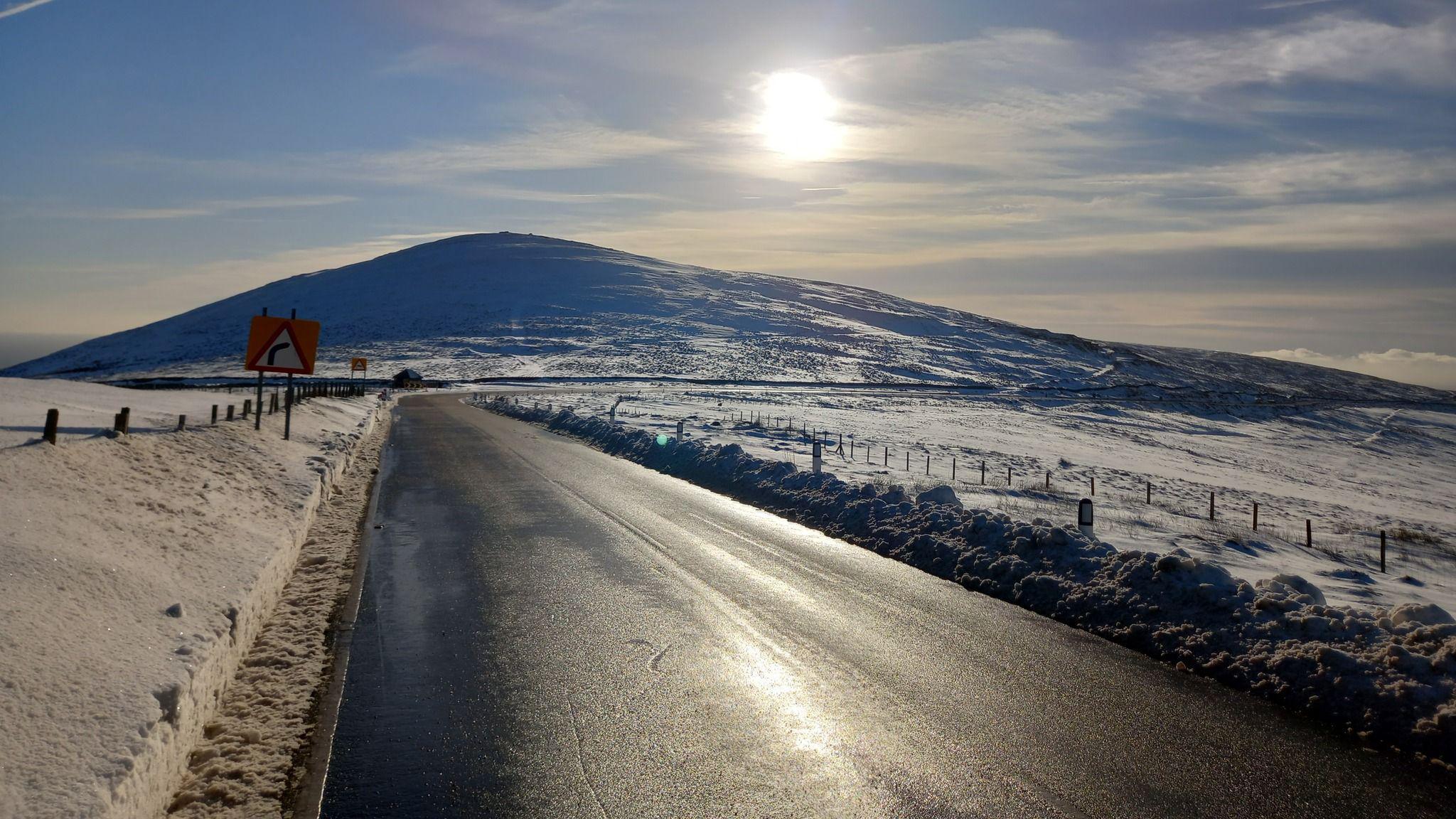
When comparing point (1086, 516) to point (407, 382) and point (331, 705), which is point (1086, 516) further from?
point (407, 382)

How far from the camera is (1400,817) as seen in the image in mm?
4645

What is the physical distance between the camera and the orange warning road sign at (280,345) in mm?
16125

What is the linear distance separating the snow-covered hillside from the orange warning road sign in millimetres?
74024

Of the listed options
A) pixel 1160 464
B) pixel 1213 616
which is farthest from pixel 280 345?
pixel 1160 464

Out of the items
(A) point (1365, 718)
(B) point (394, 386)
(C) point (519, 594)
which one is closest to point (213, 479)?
(C) point (519, 594)

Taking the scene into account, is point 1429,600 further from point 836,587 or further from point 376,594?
point 376,594

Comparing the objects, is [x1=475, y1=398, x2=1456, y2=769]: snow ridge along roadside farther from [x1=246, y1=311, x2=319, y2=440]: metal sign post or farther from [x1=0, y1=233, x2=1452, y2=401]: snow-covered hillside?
[x1=0, y1=233, x2=1452, y2=401]: snow-covered hillside

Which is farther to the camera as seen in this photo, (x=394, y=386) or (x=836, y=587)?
(x=394, y=386)

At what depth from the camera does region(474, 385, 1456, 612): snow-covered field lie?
15.9m

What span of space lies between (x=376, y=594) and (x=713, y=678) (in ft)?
13.2

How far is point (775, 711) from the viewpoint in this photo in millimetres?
5945

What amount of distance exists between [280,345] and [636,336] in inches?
3821

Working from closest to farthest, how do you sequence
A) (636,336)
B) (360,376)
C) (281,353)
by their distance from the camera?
1. (281,353)
2. (360,376)
3. (636,336)

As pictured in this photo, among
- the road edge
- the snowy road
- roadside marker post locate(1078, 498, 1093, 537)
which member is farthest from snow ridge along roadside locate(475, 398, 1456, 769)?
the road edge
